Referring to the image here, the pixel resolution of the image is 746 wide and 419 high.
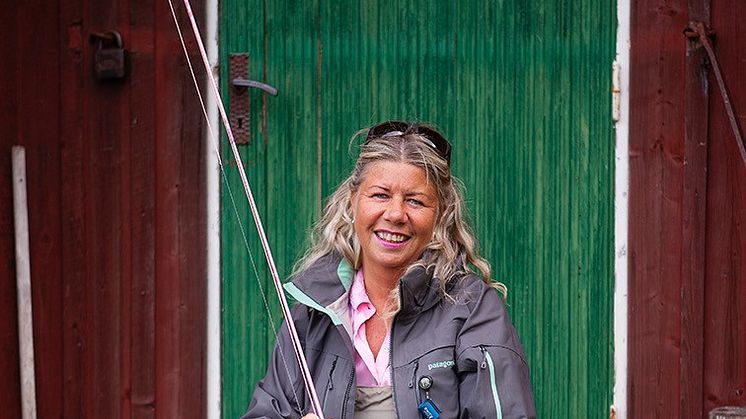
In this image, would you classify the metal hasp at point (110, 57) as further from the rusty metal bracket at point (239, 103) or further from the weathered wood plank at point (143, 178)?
the rusty metal bracket at point (239, 103)

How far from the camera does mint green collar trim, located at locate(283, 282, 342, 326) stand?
3115 mm

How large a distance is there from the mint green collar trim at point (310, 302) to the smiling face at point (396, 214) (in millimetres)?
182

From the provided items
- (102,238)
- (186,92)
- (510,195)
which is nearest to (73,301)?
(102,238)

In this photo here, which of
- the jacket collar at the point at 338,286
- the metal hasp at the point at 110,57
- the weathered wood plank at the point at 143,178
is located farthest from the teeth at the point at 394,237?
the metal hasp at the point at 110,57

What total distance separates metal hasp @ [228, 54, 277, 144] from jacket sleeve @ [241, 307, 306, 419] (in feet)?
5.69

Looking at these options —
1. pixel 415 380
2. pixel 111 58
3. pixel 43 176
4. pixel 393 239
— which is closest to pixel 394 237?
pixel 393 239

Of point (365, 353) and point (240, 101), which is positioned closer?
point (365, 353)

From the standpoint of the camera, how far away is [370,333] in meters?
3.19

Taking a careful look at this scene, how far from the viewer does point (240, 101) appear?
485cm

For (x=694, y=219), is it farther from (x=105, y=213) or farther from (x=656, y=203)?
(x=105, y=213)

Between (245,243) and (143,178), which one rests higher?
(143,178)

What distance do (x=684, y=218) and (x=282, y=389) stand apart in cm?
193

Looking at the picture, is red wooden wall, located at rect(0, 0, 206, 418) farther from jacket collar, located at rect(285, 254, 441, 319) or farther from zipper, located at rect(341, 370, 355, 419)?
zipper, located at rect(341, 370, 355, 419)

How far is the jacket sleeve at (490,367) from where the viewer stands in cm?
293
